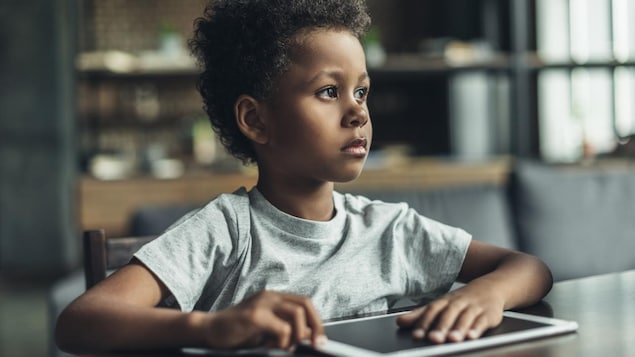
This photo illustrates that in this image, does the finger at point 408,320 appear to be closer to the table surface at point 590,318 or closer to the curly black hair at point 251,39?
the table surface at point 590,318

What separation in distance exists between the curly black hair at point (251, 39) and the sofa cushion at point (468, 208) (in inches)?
36.1

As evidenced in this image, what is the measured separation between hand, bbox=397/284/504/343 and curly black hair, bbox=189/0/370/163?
354 mm

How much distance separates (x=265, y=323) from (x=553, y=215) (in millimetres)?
1548

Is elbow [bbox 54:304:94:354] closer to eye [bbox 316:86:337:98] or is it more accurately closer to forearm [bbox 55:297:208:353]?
forearm [bbox 55:297:208:353]

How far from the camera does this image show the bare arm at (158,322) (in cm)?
70

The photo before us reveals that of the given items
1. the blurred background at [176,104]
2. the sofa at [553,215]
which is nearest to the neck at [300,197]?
the sofa at [553,215]

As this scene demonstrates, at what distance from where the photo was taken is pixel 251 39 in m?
→ 1.08

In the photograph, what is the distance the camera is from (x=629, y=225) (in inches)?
84.1

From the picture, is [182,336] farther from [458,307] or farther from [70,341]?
[458,307]

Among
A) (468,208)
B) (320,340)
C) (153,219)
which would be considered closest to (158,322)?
(320,340)

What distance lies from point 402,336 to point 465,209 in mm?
1322

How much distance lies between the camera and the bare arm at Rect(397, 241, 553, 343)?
2.60 feet

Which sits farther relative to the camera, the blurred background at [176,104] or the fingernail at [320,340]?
the blurred background at [176,104]

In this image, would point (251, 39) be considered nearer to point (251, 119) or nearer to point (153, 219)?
point (251, 119)
